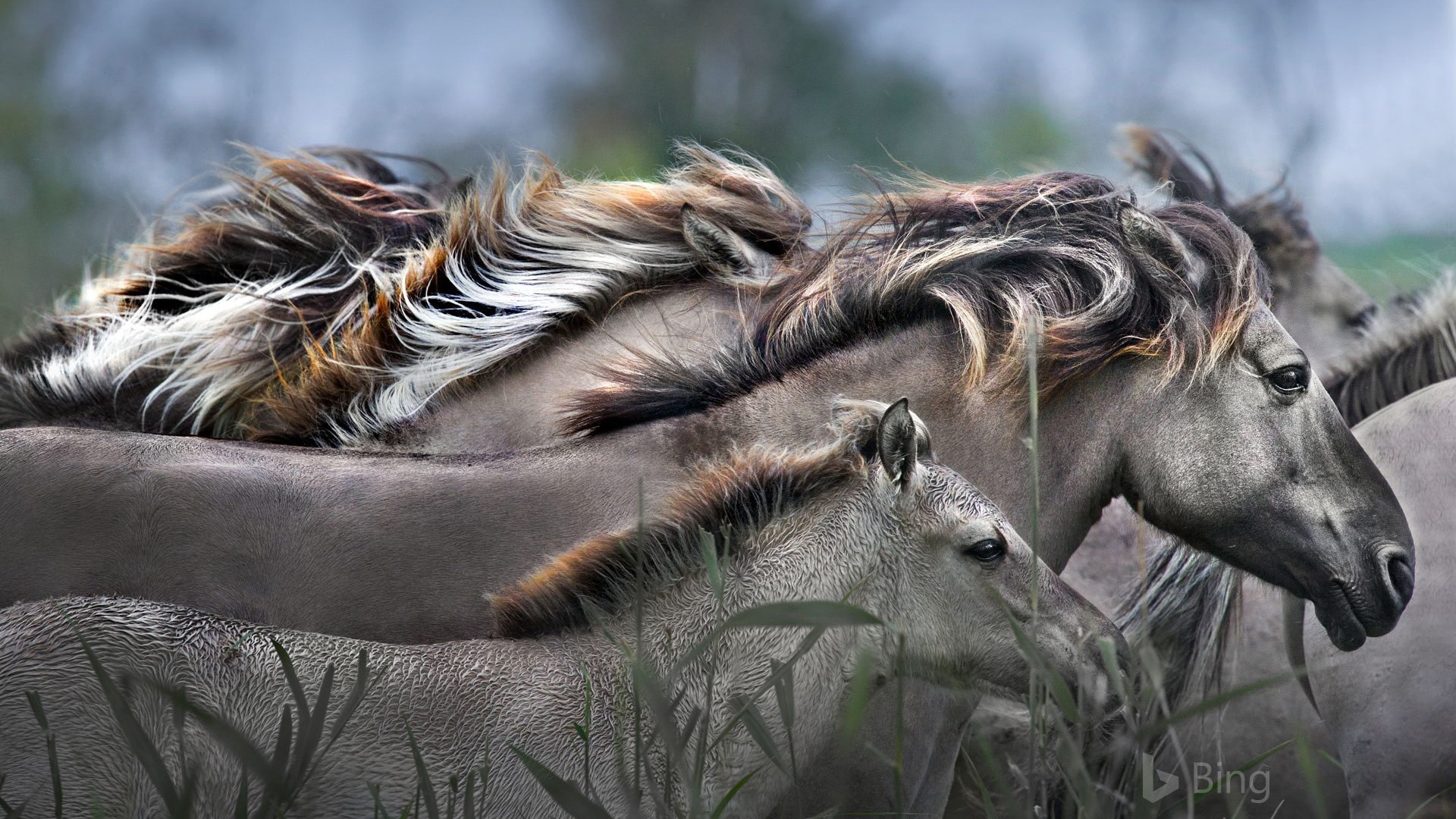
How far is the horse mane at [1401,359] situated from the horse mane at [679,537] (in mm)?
2231

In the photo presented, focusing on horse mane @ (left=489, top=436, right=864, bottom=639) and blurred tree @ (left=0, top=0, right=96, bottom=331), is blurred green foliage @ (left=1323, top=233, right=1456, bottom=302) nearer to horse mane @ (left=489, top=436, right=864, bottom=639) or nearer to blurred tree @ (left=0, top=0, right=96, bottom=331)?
horse mane @ (left=489, top=436, right=864, bottom=639)

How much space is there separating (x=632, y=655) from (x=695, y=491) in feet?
1.13

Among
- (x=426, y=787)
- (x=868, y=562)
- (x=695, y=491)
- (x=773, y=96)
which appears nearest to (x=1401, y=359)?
(x=868, y=562)

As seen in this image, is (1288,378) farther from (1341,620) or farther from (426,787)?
(426,787)

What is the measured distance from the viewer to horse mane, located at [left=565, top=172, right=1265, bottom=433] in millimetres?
2633

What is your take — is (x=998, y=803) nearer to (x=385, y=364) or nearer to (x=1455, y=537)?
(x=1455, y=537)

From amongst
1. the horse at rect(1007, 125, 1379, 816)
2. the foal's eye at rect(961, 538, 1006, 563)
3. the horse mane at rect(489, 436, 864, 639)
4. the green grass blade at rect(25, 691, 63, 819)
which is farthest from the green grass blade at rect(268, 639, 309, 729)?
the horse at rect(1007, 125, 1379, 816)

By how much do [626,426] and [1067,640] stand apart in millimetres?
986

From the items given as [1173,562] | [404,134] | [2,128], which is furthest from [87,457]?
[2,128]

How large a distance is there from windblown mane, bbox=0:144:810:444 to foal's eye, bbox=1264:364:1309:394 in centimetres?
128

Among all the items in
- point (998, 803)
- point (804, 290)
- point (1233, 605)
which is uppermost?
point (804, 290)

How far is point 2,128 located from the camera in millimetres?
9852

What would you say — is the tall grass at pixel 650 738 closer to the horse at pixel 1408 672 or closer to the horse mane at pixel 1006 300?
the horse mane at pixel 1006 300

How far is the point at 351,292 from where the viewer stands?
3408 mm
